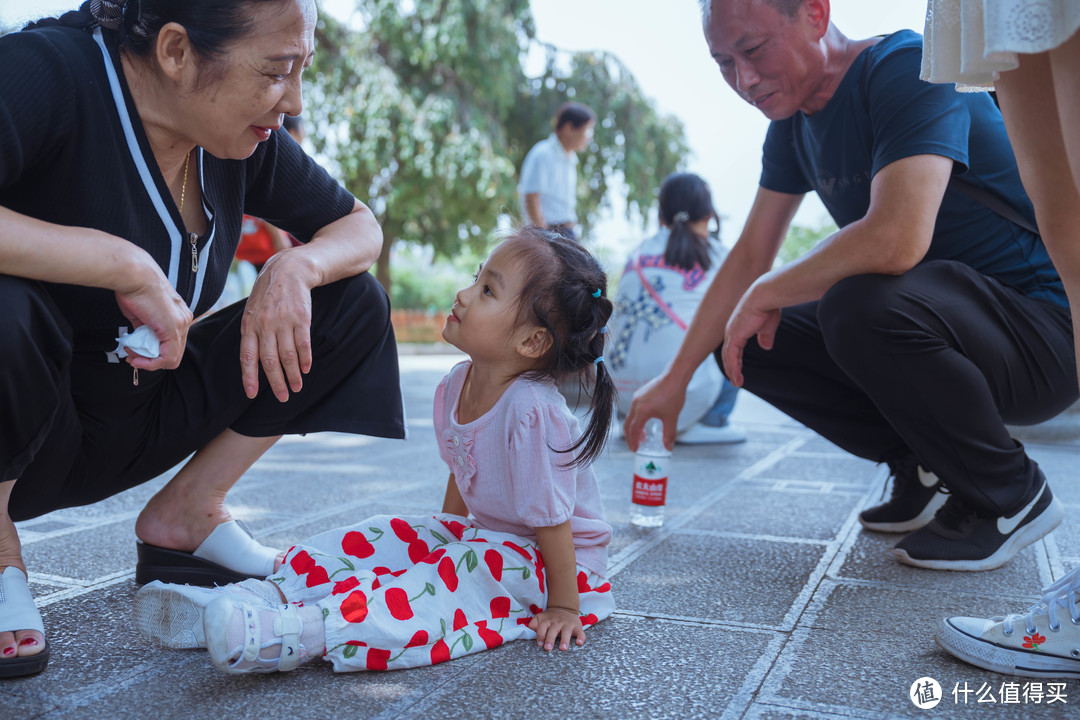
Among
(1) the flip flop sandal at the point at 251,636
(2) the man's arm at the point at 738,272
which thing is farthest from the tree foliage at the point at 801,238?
(1) the flip flop sandal at the point at 251,636

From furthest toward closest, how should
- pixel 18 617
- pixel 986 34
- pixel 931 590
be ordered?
pixel 931 590 → pixel 18 617 → pixel 986 34

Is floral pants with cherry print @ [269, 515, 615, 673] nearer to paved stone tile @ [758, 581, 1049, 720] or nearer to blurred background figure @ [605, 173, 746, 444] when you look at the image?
paved stone tile @ [758, 581, 1049, 720]

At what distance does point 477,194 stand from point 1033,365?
421 inches

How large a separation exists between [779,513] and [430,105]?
404 inches

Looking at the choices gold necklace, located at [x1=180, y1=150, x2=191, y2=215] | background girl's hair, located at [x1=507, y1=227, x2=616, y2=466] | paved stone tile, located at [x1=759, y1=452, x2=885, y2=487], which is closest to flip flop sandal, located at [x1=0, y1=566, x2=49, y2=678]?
gold necklace, located at [x1=180, y1=150, x2=191, y2=215]

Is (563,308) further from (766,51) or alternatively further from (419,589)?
(766,51)

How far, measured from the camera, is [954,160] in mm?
2109

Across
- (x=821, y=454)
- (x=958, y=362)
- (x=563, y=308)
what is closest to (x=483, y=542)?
(x=563, y=308)

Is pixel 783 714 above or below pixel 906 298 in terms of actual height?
below

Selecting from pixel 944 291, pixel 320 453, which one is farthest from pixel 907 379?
pixel 320 453

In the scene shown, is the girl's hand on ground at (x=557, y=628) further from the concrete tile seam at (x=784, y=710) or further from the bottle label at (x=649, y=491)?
the bottle label at (x=649, y=491)

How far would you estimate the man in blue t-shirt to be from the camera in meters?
2.09

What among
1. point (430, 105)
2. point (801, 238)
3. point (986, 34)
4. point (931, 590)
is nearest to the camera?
point (986, 34)

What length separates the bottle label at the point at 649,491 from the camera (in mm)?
2543
